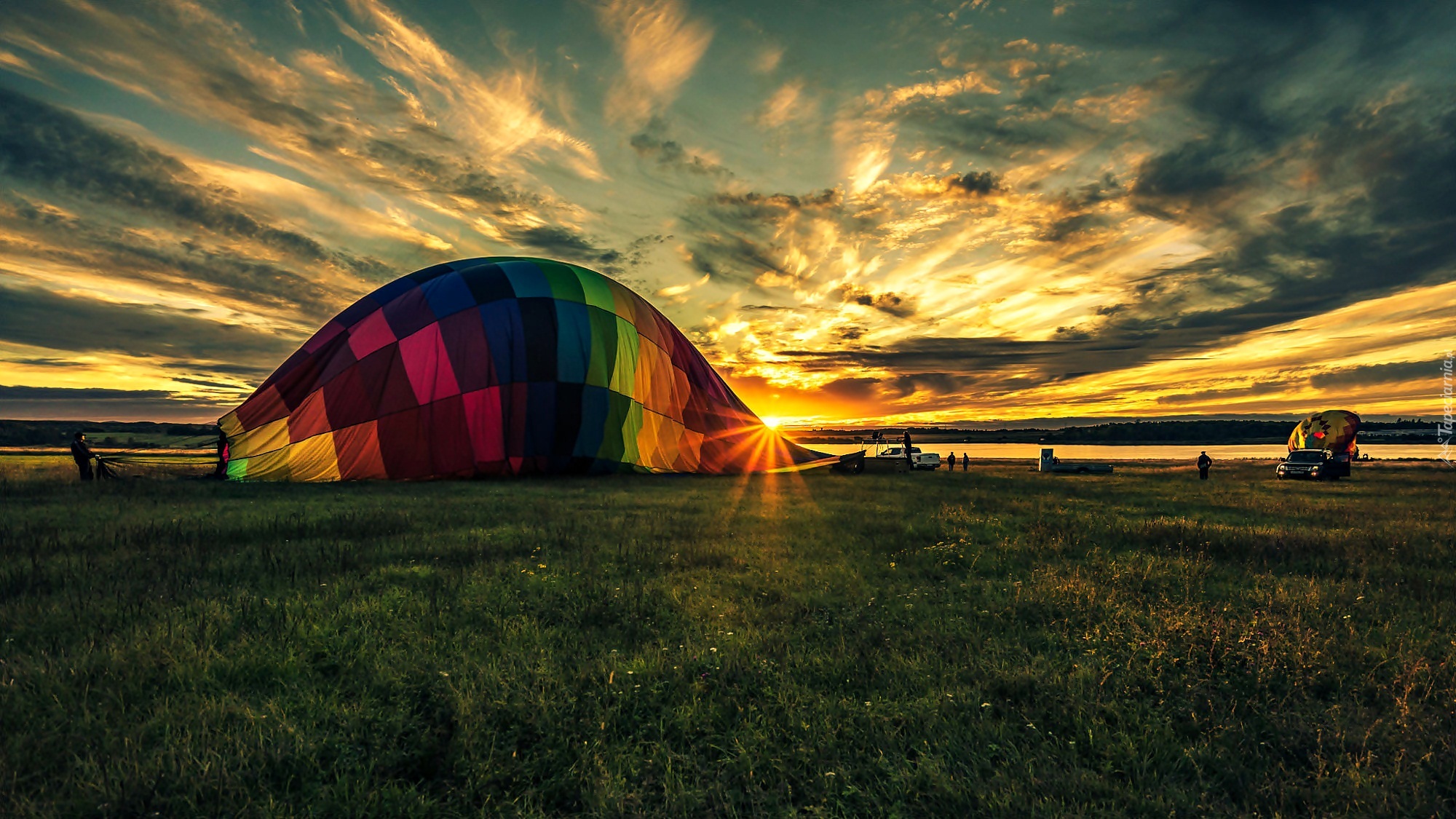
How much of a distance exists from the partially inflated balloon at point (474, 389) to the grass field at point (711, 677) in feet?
33.8

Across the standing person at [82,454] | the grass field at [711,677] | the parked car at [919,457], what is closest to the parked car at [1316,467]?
the parked car at [919,457]

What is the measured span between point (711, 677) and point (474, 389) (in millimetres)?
19053

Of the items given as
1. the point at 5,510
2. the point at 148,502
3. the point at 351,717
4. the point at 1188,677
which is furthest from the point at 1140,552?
the point at 5,510

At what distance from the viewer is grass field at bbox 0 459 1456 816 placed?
344 centimetres

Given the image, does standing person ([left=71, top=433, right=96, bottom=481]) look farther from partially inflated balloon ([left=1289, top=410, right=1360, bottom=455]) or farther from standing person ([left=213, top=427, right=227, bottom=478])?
partially inflated balloon ([left=1289, top=410, right=1360, bottom=455])

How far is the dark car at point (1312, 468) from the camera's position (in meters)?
32.2

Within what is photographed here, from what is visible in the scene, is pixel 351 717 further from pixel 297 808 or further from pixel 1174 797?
pixel 1174 797

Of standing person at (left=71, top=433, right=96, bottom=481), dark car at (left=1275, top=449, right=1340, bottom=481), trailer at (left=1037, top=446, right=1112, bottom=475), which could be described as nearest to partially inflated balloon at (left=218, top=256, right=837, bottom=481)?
standing person at (left=71, top=433, right=96, bottom=481)

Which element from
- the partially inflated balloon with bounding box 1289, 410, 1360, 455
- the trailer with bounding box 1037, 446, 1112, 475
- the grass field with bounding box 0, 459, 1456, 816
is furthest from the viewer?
the partially inflated balloon with bounding box 1289, 410, 1360, 455

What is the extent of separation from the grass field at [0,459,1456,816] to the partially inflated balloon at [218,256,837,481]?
1031 centimetres

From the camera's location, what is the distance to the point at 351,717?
4078mm

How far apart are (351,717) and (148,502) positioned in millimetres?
15830

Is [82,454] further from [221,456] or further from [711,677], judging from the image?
[711,677]

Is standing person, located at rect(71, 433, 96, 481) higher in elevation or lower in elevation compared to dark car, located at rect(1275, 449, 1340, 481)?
higher
